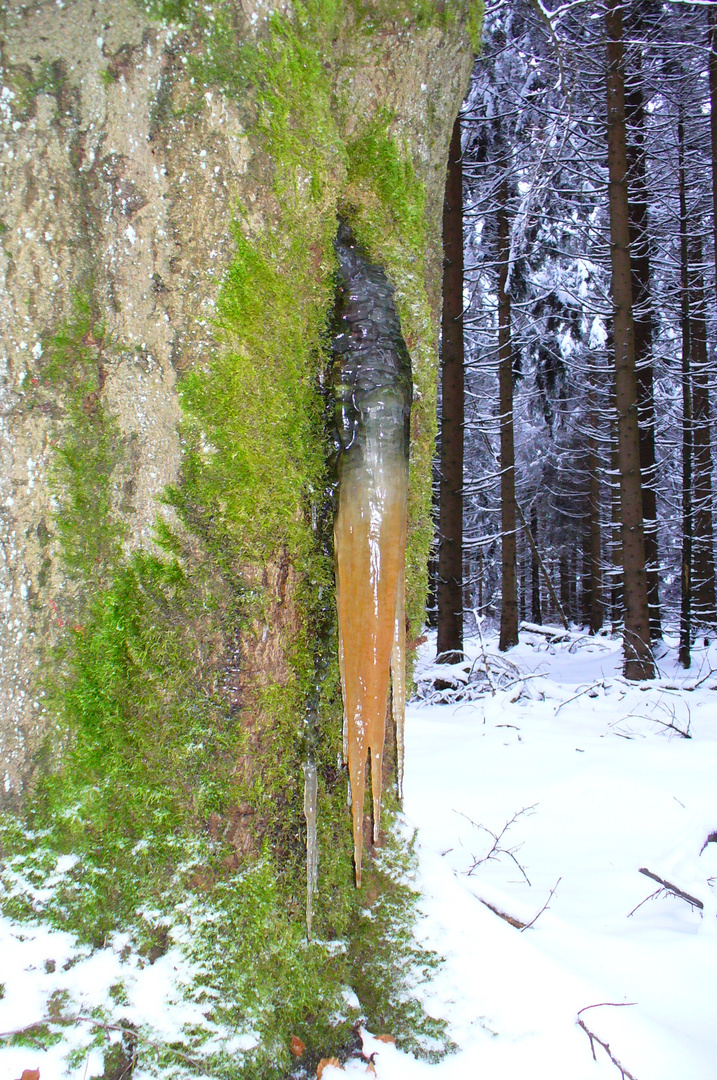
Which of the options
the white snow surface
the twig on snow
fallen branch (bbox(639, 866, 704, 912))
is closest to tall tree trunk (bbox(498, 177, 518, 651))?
the white snow surface

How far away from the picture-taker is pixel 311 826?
1.41 metres

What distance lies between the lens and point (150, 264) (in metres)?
1.34

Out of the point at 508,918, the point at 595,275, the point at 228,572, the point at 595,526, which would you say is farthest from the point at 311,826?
the point at 595,526

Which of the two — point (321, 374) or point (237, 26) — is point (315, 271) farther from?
point (237, 26)

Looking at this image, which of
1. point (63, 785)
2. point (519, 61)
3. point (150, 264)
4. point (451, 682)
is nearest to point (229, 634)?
point (63, 785)

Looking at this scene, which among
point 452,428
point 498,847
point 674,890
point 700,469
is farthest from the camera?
point 700,469

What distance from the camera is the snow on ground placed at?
144 cm

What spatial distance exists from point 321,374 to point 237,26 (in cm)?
77

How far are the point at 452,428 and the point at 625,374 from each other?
226 cm

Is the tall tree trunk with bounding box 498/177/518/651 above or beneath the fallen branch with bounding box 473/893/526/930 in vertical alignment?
above

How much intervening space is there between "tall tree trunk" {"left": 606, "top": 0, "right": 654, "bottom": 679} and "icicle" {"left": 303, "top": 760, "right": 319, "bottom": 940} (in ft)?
22.5

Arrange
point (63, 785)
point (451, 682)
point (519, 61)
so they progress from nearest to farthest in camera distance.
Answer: point (63, 785)
point (451, 682)
point (519, 61)

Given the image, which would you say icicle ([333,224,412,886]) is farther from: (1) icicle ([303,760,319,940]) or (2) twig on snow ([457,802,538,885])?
(2) twig on snow ([457,802,538,885])

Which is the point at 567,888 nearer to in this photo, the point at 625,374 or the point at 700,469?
the point at 625,374
